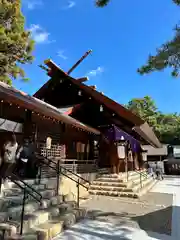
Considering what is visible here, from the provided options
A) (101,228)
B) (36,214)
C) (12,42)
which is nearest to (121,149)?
(101,228)

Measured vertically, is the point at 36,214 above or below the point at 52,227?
above

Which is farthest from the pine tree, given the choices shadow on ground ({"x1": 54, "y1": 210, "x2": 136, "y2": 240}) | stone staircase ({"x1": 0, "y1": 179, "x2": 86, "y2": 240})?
shadow on ground ({"x1": 54, "y1": 210, "x2": 136, "y2": 240})

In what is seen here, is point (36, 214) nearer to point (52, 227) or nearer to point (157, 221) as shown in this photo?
point (52, 227)

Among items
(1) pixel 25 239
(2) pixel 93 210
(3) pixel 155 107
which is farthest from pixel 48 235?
(3) pixel 155 107

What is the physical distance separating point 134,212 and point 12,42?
12478 millimetres

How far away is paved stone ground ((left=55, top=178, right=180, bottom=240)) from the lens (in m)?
4.66

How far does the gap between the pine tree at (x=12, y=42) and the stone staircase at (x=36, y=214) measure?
34.7ft

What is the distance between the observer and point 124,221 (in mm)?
5738

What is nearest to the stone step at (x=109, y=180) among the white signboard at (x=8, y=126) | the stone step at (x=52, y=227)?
the stone step at (x=52, y=227)

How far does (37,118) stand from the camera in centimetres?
887

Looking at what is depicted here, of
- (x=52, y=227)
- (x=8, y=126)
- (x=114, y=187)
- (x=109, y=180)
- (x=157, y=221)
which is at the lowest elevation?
(x=157, y=221)

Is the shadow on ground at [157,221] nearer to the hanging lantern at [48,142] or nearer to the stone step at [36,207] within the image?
the stone step at [36,207]

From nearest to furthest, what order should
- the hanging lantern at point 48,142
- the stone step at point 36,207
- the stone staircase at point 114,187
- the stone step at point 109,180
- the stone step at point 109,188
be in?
the stone step at point 36,207
the stone staircase at point 114,187
the stone step at point 109,188
the hanging lantern at point 48,142
the stone step at point 109,180

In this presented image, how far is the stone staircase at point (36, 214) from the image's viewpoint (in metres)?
4.09
